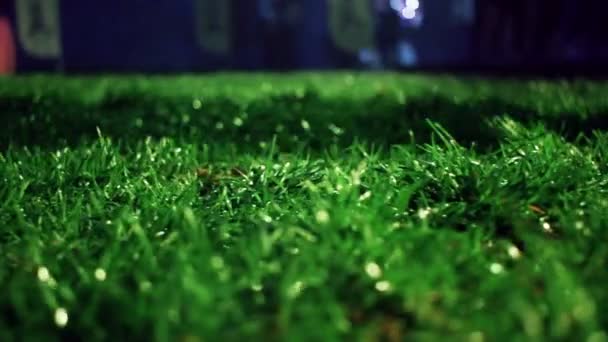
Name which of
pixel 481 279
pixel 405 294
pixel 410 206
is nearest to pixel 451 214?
pixel 410 206

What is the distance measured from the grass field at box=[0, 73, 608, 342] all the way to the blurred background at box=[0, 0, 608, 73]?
12793 millimetres

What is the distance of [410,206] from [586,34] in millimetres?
9487

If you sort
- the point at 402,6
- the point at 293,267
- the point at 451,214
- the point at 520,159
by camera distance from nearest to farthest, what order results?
the point at 293,267 → the point at 451,214 → the point at 520,159 → the point at 402,6

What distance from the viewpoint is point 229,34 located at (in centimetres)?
1622

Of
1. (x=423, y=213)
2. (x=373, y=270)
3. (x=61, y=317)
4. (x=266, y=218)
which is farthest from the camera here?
(x=266, y=218)

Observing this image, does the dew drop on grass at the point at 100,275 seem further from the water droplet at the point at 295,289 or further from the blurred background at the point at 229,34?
the blurred background at the point at 229,34

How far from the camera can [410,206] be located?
5.57 feet

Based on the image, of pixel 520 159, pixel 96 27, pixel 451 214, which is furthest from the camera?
pixel 96 27

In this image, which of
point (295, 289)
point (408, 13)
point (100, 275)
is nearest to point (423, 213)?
point (295, 289)

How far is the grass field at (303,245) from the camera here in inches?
39.8

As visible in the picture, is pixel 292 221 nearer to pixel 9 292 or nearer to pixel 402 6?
pixel 9 292

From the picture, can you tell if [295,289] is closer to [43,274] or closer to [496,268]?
[496,268]

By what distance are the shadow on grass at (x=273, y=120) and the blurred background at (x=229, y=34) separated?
10.7 metres

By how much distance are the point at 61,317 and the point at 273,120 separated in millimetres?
2526
